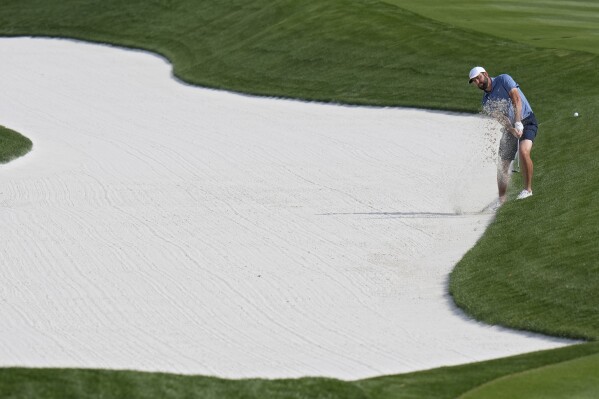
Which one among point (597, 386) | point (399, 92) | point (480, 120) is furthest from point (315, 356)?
point (399, 92)

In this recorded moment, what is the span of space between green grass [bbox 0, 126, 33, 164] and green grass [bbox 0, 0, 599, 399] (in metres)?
6.58

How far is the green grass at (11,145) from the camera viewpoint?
2530 cm

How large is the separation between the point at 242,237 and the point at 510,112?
4.03 metres

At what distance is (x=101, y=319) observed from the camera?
13.9m

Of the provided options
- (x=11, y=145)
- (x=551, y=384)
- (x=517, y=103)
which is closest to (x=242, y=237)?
(x=517, y=103)

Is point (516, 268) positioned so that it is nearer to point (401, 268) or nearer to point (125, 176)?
point (401, 268)

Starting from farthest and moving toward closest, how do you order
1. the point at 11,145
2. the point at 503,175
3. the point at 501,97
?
1. the point at 11,145
2. the point at 503,175
3. the point at 501,97

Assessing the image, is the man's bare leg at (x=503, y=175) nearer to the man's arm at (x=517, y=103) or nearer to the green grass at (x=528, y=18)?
the man's arm at (x=517, y=103)

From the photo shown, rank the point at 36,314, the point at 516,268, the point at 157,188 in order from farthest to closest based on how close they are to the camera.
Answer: the point at 157,188 → the point at 516,268 → the point at 36,314

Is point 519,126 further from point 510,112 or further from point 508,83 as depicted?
point 508,83

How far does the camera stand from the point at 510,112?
1802cm

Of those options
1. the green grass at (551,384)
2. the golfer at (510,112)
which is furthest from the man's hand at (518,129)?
the green grass at (551,384)

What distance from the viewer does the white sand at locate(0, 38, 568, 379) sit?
12.8 m

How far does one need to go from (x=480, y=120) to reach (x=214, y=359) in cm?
1512
